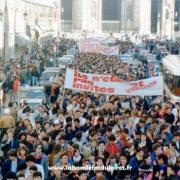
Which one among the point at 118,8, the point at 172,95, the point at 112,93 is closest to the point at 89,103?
the point at 112,93

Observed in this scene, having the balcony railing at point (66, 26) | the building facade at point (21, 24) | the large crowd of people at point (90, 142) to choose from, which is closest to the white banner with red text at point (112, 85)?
the large crowd of people at point (90, 142)

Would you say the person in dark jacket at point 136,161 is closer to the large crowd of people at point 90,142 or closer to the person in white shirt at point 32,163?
the large crowd of people at point 90,142

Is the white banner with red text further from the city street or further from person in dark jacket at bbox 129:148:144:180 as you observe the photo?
person in dark jacket at bbox 129:148:144:180

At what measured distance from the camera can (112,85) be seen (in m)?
21.2

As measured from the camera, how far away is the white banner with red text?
21.2 m

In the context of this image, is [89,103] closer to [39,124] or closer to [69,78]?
[69,78]

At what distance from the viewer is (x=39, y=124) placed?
16625mm

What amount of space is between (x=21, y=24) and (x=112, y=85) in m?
39.6

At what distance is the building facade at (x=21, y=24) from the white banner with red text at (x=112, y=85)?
26.0 meters

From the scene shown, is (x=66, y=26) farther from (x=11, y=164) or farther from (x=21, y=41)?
(x=11, y=164)

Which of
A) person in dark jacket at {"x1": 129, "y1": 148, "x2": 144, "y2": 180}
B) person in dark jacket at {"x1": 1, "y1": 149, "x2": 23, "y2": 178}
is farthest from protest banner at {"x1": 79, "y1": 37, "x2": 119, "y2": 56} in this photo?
person in dark jacket at {"x1": 1, "y1": 149, "x2": 23, "y2": 178}

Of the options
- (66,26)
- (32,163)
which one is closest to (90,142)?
(32,163)

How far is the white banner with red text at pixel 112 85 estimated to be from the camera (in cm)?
2117

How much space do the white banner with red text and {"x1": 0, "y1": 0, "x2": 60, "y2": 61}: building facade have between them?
25996 mm
